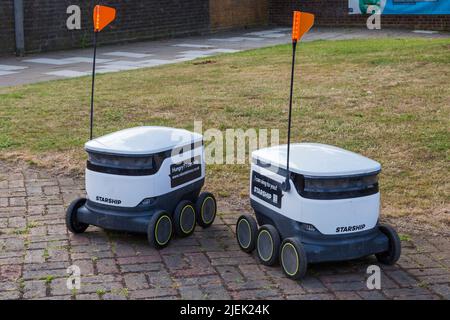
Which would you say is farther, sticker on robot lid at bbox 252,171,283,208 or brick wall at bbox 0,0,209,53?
brick wall at bbox 0,0,209,53

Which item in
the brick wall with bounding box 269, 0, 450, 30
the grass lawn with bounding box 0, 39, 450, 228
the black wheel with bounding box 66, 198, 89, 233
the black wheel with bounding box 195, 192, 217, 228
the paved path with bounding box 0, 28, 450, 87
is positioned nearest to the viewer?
the black wheel with bounding box 66, 198, 89, 233

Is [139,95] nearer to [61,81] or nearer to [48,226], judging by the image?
[61,81]

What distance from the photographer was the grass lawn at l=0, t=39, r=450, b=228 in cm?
713

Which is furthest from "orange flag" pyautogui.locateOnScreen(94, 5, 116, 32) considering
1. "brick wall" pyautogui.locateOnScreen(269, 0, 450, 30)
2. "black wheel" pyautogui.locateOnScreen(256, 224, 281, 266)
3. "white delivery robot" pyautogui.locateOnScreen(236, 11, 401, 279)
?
"brick wall" pyautogui.locateOnScreen(269, 0, 450, 30)

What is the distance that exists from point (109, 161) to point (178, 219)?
2.14 feet

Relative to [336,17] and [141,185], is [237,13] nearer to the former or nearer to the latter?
[336,17]

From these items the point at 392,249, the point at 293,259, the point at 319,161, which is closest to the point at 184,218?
the point at 293,259

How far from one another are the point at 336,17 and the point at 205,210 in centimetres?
1850

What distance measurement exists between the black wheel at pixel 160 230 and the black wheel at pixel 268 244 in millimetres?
670

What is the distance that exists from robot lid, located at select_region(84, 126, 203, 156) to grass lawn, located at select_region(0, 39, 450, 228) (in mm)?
1186

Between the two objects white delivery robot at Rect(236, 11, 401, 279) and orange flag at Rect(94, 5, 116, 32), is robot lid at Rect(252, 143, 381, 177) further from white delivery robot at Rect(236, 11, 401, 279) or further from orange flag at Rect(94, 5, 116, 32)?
orange flag at Rect(94, 5, 116, 32)

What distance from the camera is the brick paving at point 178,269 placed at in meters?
4.47

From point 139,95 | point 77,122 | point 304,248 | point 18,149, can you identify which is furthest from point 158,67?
point 304,248

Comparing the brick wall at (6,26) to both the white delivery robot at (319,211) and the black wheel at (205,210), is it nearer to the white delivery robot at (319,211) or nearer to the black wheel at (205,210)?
the black wheel at (205,210)
